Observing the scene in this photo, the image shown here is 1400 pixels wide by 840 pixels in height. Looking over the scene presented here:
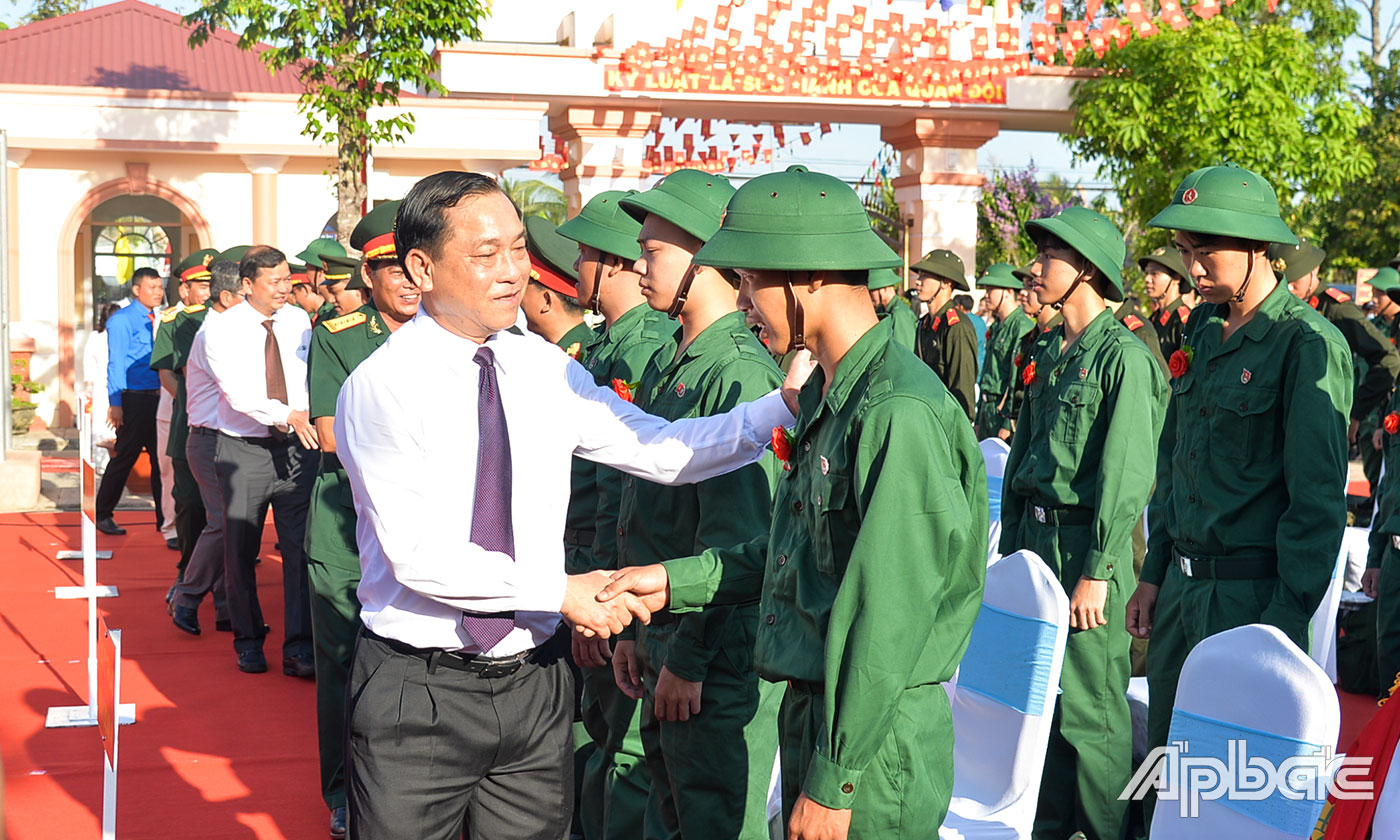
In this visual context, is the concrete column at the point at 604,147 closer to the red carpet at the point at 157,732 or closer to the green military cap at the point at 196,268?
the green military cap at the point at 196,268

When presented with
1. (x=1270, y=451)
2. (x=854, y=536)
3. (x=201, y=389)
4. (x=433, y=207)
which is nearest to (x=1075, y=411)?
(x=1270, y=451)

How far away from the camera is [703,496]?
306cm

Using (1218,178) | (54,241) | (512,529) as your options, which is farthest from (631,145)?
(512,529)

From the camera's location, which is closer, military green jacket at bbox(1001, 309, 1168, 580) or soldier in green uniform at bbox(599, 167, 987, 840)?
soldier in green uniform at bbox(599, 167, 987, 840)

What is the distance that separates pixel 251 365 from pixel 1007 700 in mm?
4285

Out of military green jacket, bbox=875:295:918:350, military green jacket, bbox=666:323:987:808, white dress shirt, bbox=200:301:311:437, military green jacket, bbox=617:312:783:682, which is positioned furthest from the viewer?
military green jacket, bbox=875:295:918:350

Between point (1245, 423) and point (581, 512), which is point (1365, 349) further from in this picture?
point (581, 512)

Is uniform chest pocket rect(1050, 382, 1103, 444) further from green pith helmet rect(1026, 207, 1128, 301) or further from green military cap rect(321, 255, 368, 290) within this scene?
green military cap rect(321, 255, 368, 290)

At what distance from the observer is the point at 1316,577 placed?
11.2 ft

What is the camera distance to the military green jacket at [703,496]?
296cm

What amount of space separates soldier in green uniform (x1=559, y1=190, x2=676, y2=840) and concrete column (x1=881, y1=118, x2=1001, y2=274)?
518 inches

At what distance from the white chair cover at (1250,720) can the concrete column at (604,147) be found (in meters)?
13.4

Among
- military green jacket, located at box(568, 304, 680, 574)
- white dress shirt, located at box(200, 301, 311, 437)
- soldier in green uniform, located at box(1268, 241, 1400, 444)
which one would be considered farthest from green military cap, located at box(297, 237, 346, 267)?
soldier in green uniform, located at box(1268, 241, 1400, 444)

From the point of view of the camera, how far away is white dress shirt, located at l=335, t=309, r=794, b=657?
8.04 feet
